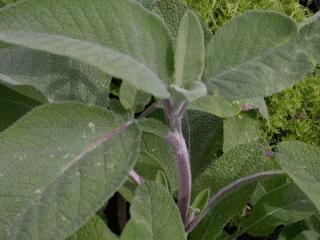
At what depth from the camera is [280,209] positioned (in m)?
1.05

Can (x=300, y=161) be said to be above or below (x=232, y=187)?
above

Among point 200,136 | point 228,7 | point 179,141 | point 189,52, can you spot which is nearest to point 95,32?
point 189,52

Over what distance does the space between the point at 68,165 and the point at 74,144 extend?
0.09 feet

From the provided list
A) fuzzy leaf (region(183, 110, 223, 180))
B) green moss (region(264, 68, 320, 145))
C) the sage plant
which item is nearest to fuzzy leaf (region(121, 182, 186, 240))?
the sage plant

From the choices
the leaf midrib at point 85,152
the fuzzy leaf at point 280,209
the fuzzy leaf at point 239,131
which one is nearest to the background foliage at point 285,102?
the fuzzy leaf at point 239,131

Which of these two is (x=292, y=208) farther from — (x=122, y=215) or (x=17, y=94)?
(x=17, y=94)

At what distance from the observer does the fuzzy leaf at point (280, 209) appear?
3.38 ft

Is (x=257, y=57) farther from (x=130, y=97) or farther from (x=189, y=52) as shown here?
(x=130, y=97)

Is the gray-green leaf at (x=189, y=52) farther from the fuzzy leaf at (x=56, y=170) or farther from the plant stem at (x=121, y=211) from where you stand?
the plant stem at (x=121, y=211)

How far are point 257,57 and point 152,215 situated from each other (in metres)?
0.27

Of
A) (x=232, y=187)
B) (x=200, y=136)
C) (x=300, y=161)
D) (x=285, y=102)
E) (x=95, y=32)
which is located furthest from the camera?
(x=285, y=102)

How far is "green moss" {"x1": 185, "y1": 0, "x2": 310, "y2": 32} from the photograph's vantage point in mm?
1344

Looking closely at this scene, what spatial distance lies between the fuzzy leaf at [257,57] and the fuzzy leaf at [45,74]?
0.91 feet

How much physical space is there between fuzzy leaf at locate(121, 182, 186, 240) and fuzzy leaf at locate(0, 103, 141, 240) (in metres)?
0.12
